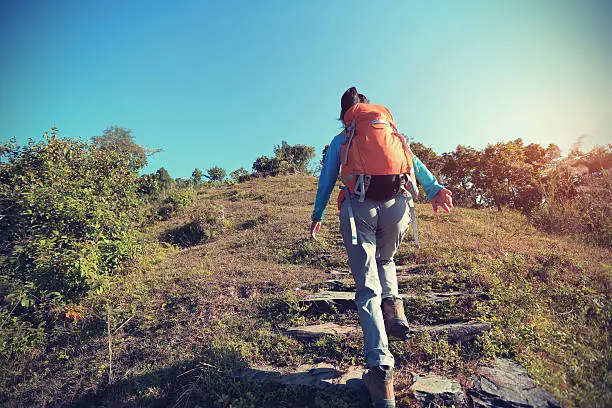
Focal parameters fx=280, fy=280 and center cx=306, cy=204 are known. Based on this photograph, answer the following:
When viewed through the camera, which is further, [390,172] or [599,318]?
[599,318]

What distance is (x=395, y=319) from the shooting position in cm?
245

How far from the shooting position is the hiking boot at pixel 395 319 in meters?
2.43

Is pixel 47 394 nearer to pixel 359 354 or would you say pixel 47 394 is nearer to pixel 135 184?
pixel 359 354

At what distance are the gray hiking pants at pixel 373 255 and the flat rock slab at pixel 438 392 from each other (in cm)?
49

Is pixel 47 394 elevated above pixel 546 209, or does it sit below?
below

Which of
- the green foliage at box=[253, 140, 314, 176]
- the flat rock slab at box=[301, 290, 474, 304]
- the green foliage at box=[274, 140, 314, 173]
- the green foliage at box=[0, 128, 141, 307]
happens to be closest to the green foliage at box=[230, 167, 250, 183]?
the green foliage at box=[253, 140, 314, 176]

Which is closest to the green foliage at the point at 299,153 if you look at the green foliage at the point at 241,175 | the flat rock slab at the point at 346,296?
the green foliage at the point at 241,175

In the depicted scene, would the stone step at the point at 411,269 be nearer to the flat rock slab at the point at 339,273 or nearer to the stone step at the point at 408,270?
the stone step at the point at 408,270

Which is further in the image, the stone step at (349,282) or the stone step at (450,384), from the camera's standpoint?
the stone step at (349,282)

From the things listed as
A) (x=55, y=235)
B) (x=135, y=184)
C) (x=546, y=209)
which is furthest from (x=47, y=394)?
(x=546, y=209)

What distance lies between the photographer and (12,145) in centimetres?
598

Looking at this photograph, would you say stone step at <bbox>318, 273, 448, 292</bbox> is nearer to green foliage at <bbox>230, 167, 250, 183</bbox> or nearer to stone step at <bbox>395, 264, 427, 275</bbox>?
stone step at <bbox>395, 264, 427, 275</bbox>

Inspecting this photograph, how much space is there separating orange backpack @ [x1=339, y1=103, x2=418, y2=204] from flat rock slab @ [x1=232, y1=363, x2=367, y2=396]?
1.58m

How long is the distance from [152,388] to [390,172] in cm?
316
